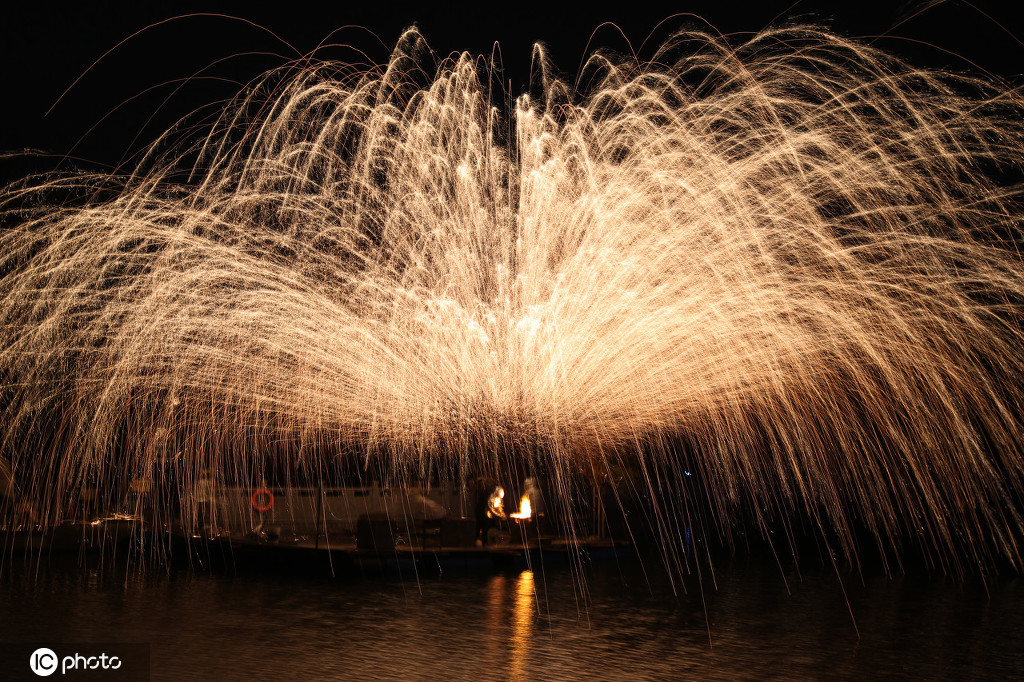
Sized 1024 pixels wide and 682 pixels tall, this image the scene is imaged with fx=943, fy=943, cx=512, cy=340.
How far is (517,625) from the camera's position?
12.4m

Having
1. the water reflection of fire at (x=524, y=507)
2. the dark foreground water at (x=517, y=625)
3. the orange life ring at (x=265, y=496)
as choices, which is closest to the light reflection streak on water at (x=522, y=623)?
the dark foreground water at (x=517, y=625)

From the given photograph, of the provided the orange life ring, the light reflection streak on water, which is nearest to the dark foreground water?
the light reflection streak on water

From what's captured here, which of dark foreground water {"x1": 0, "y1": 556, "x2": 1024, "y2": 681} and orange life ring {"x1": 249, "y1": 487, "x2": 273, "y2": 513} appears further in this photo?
orange life ring {"x1": 249, "y1": 487, "x2": 273, "y2": 513}

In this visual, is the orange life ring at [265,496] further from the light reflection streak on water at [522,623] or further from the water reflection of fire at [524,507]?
the light reflection streak on water at [522,623]

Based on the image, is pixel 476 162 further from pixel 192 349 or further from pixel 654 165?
pixel 192 349

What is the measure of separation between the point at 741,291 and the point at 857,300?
66.0 inches

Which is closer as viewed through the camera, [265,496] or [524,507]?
[524,507]

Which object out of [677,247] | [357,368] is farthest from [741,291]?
[357,368]

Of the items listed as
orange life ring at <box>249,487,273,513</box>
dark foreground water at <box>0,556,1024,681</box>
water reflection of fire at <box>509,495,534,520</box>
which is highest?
orange life ring at <box>249,487,273,513</box>

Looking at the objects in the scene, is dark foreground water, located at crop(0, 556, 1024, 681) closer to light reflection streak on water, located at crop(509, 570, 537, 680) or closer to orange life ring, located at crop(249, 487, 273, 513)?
light reflection streak on water, located at crop(509, 570, 537, 680)

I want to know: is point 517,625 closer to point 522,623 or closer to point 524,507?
point 522,623

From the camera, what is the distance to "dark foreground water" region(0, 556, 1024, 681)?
9852mm

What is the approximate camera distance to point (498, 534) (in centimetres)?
2072

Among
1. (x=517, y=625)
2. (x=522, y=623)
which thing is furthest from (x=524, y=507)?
(x=517, y=625)
